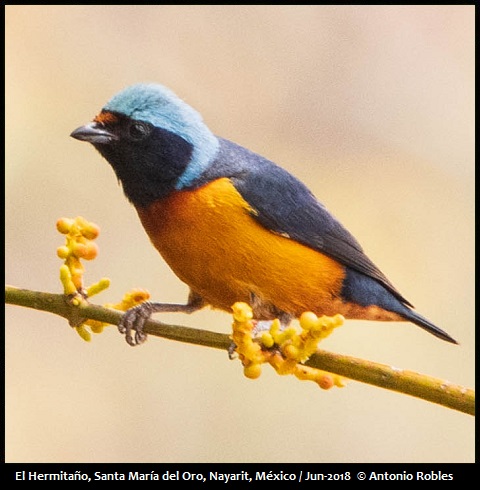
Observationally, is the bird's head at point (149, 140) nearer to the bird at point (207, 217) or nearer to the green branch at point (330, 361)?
the bird at point (207, 217)

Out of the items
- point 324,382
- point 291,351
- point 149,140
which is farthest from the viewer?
point 149,140

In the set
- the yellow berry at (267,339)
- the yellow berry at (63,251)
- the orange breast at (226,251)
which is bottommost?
the yellow berry at (267,339)

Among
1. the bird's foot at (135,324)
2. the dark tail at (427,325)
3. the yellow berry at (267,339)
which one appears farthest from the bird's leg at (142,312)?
the dark tail at (427,325)

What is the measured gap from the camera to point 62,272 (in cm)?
317

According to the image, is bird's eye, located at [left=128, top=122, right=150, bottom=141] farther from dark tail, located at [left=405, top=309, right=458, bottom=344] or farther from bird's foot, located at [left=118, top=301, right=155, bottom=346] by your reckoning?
dark tail, located at [left=405, top=309, right=458, bottom=344]

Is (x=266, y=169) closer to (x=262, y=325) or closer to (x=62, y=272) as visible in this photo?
(x=262, y=325)

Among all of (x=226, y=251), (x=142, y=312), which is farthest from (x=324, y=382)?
(x=142, y=312)

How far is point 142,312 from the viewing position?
4066 mm

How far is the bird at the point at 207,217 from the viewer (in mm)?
3912

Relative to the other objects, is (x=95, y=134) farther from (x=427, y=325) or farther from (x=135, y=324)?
(x=427, y=325)

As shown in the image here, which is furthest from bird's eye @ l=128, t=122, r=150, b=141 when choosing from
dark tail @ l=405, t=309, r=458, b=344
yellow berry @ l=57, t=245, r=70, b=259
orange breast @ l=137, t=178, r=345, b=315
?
dark tail @ l=405, t=309, r=458, b=344

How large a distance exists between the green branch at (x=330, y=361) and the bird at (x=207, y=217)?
0.68 metres

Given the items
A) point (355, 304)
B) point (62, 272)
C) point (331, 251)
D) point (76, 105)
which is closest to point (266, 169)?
point (331, 251)

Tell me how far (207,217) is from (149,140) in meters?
0.48
